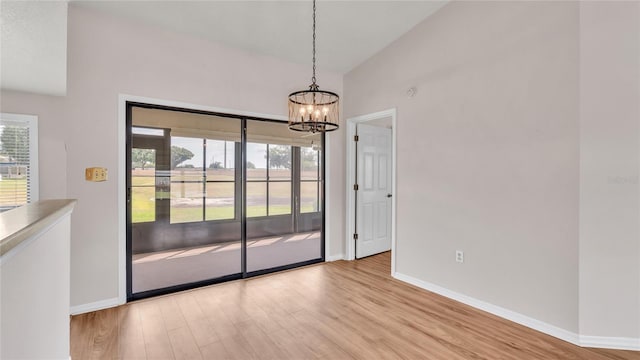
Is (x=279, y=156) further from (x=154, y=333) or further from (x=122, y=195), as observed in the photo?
(x=154, y=333)

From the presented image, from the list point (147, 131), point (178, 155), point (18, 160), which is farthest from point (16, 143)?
point (178, 155)

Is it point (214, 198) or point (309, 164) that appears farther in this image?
point (309, 164)

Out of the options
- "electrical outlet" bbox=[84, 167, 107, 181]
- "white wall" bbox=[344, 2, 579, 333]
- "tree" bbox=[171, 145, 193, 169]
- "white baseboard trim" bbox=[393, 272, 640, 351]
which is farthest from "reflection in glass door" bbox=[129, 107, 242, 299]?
"white baseboard trim" bbox=[393, 272, 640, 351]

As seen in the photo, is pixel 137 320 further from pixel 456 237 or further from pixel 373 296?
pixel 456 237

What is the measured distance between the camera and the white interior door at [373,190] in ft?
15.6

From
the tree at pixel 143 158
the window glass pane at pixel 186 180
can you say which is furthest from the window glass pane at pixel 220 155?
the tree at pixel 143 158

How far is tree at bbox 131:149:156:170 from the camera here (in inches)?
127

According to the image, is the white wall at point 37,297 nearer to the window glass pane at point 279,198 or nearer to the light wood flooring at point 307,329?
the light wood flooring at point 307,329

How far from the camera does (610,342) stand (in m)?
2.35

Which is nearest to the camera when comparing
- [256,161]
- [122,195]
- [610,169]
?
[610,169]

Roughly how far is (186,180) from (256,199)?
0.91 meters

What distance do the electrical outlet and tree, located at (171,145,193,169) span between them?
0.65 metres

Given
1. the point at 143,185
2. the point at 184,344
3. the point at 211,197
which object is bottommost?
the point at 184,344

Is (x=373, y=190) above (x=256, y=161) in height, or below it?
below
